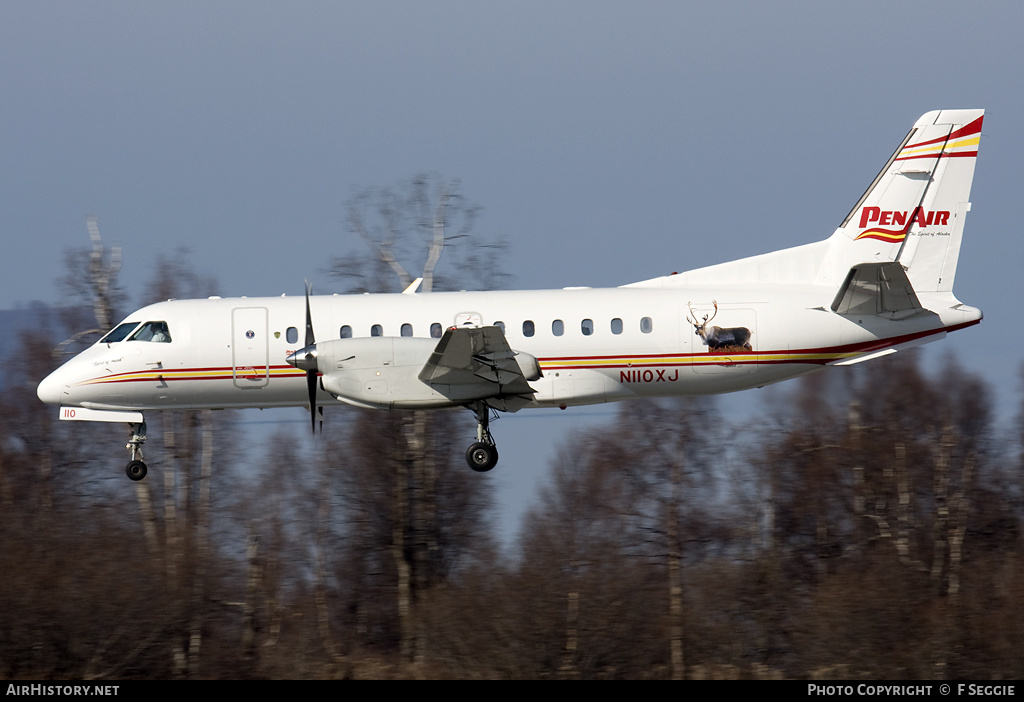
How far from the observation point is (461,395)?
22.5 meters

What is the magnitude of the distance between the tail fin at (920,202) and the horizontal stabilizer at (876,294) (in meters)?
1.37

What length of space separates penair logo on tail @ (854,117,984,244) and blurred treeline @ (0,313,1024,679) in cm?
1285

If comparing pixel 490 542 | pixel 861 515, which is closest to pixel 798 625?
pixel 861 515

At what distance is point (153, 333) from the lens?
78.3 ft

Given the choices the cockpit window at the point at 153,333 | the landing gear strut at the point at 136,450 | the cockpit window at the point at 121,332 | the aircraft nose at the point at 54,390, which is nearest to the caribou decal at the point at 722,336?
the cockpit window at the point at 153,333

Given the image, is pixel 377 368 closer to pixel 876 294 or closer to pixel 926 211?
pixel 876 294

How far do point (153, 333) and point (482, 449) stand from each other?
6.55 m

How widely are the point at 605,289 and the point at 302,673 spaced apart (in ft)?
54.9

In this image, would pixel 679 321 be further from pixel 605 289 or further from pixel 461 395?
pixel 461 395

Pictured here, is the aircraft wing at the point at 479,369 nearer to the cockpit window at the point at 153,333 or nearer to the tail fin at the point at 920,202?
the cockpit window at the point at 153,333

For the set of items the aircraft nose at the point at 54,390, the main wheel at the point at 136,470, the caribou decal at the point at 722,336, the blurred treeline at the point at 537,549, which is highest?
the caribou decal at the point at 722,336

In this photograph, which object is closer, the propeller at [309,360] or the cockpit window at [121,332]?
the propeller at [309,360]

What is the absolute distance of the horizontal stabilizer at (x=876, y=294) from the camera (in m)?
22.2

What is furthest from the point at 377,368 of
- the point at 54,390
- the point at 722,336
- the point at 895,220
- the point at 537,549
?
the point at 537,549
